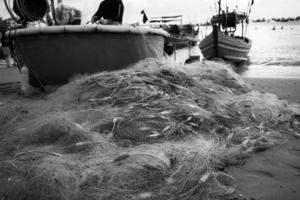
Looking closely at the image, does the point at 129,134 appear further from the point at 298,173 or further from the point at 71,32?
the point at 71,32

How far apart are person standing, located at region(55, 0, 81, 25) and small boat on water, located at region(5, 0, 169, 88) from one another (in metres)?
0.90

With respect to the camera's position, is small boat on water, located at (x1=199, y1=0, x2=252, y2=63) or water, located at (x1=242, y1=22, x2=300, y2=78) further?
small boat on water, located at (x1=199, y1=0, x2=252, y2=63)

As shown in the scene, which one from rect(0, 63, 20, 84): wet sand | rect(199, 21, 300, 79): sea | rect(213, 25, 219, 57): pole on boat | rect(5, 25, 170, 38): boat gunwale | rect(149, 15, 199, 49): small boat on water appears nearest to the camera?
rect(5, 25, 170, 38): boat gunwale

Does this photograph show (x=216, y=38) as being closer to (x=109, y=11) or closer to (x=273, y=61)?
(x=273, y=61)

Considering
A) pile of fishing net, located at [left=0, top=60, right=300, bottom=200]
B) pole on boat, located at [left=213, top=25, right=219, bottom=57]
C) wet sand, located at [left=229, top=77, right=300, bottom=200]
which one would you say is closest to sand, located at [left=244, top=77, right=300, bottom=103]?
pile of fishing net, located at [left=0, top=60, right=300, bottom=200]

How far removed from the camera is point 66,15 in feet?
20.5

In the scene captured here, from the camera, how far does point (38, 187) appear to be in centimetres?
197

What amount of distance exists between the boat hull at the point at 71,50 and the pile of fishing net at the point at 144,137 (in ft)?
4.01

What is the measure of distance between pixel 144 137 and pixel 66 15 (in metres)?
4.44

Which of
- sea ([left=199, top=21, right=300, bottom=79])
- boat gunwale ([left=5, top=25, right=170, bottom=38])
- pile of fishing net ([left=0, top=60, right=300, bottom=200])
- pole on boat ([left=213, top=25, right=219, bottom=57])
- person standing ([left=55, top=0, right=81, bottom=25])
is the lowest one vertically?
sea ([left=199, top=21, right=300, bottom=79])

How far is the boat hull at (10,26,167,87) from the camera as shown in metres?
5.44

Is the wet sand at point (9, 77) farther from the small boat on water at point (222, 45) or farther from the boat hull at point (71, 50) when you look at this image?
the small boat on water at point (222, 45)

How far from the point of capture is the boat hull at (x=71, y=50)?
17.9ft

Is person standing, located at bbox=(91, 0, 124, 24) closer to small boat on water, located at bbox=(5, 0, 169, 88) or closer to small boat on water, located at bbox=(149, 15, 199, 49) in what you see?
small boat on water, located at bbox=(5, 0, 169, 88)
